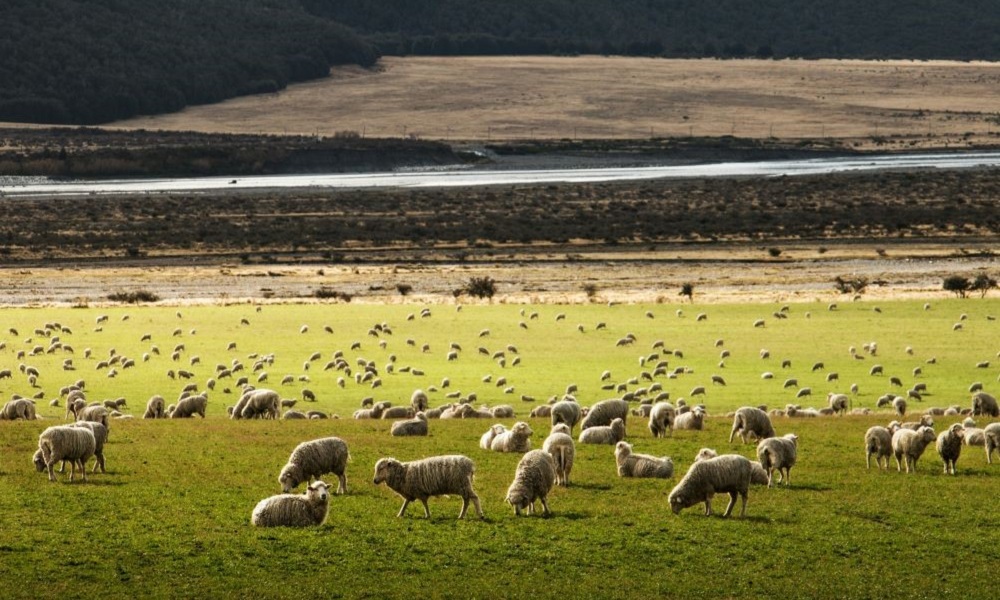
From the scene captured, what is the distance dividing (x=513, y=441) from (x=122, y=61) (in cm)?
16158

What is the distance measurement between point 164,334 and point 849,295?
20635 mm

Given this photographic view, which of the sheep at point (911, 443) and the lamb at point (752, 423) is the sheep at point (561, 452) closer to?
the lamb at point (752, 423)

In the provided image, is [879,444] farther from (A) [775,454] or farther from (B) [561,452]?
(B) [561,452]

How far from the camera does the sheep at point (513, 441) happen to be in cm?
2091

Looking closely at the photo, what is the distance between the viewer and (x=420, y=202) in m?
87.0

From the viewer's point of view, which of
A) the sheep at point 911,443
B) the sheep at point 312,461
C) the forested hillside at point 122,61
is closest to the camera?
the sheep at point 312,461

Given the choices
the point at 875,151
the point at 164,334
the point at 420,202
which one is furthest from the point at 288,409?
the point at 875,151

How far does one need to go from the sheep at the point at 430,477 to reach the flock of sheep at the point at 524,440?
0.01 meters

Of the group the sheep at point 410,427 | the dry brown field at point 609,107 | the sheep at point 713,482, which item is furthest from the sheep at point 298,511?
the dry brown field at point 609,107

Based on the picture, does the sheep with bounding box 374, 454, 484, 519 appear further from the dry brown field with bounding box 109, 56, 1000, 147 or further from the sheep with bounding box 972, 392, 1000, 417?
the dry brown field with bounding box 109, 56, 1000, 147

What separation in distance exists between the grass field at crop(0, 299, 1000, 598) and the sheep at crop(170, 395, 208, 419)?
0.73 m

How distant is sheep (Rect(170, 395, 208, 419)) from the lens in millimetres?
25522

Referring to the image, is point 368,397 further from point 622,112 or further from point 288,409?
point 622,112

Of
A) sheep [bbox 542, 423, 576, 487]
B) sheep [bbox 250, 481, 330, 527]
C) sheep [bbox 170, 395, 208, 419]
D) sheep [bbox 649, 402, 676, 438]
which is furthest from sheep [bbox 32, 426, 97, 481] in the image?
sheep [bbox 649, 402, 676, 438]
